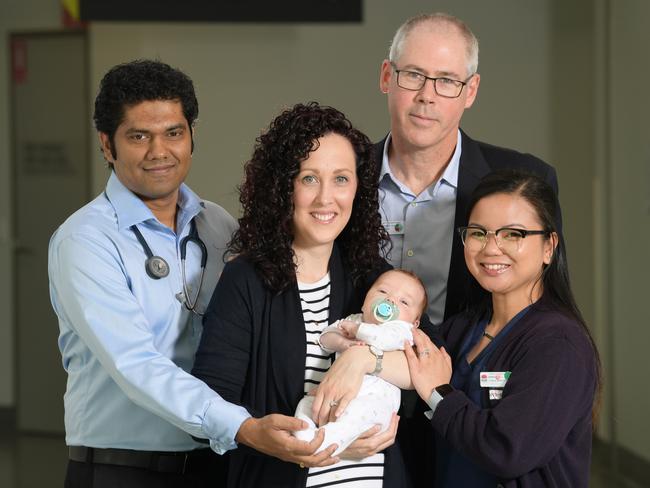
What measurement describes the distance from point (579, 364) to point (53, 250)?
1313 mm

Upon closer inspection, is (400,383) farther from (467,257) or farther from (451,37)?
(451,37)

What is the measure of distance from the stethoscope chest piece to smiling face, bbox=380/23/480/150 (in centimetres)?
89

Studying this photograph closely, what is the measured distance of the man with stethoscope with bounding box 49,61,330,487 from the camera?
2.10 meters

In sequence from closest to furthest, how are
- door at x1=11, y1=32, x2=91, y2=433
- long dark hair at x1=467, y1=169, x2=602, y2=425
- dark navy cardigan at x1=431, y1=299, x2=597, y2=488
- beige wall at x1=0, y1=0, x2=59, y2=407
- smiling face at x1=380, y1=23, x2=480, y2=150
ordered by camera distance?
dark navy cardigan at x1=431, y1=299, x2=597, y2=488 < long dark hair at x1=467, y1=169, x2=602, y2=425 < smiling face at x1=380, y1=23, x2=480, y2=150 < door at x1=11, y1=32, x2=91, y2=433 < beige wall at x1=0, y1=0, x2=59, y2=407

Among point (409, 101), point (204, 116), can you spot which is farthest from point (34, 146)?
point (409, 101)

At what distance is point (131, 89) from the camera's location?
2.24 meters

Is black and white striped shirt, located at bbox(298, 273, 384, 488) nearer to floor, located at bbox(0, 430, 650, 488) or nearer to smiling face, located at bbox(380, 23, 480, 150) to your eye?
smiling face, located at bbox(380, 23, 480, 150)

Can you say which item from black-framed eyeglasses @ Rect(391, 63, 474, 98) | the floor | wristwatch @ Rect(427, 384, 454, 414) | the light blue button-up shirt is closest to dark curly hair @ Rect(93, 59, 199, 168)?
the light blue button-up shirt

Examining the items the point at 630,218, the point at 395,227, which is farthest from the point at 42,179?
the point at 395,227

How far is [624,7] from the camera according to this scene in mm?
5480

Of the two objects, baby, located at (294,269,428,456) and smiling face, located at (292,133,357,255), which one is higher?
smiling face, located at (292,133,357,255)

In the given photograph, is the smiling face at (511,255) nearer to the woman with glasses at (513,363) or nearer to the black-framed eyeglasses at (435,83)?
the woman with glasses at (513,363)

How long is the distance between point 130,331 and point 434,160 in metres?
1.15

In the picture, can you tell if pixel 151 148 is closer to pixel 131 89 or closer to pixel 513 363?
pixel 131 89
